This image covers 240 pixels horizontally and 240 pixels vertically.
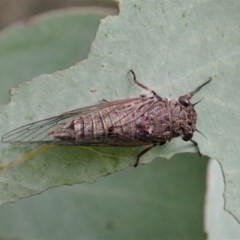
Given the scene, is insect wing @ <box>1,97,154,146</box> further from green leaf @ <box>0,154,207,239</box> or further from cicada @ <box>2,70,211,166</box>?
green leaf @ <box>0,154,207,239</box>

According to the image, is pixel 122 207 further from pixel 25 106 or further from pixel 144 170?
pixel 25 106

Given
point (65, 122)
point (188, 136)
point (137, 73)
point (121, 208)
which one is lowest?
point (121, 208)

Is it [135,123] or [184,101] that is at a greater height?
[184,101]

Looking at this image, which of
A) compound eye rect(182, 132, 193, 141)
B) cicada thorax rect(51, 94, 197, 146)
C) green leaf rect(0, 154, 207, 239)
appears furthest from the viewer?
green leaf rect(0, 154, 207, 239)

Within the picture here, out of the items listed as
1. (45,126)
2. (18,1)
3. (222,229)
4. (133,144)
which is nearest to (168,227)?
(222,229)

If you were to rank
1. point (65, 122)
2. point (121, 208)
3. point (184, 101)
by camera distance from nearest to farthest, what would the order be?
point (65, 122) < point (184, 101) < point (121, 208)

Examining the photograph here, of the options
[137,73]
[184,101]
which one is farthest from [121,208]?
[137,73]

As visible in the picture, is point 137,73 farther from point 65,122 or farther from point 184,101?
point 65,122

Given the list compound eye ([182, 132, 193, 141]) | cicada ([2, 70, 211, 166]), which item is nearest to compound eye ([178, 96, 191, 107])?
cicada ([2, 70, 211, 166])
